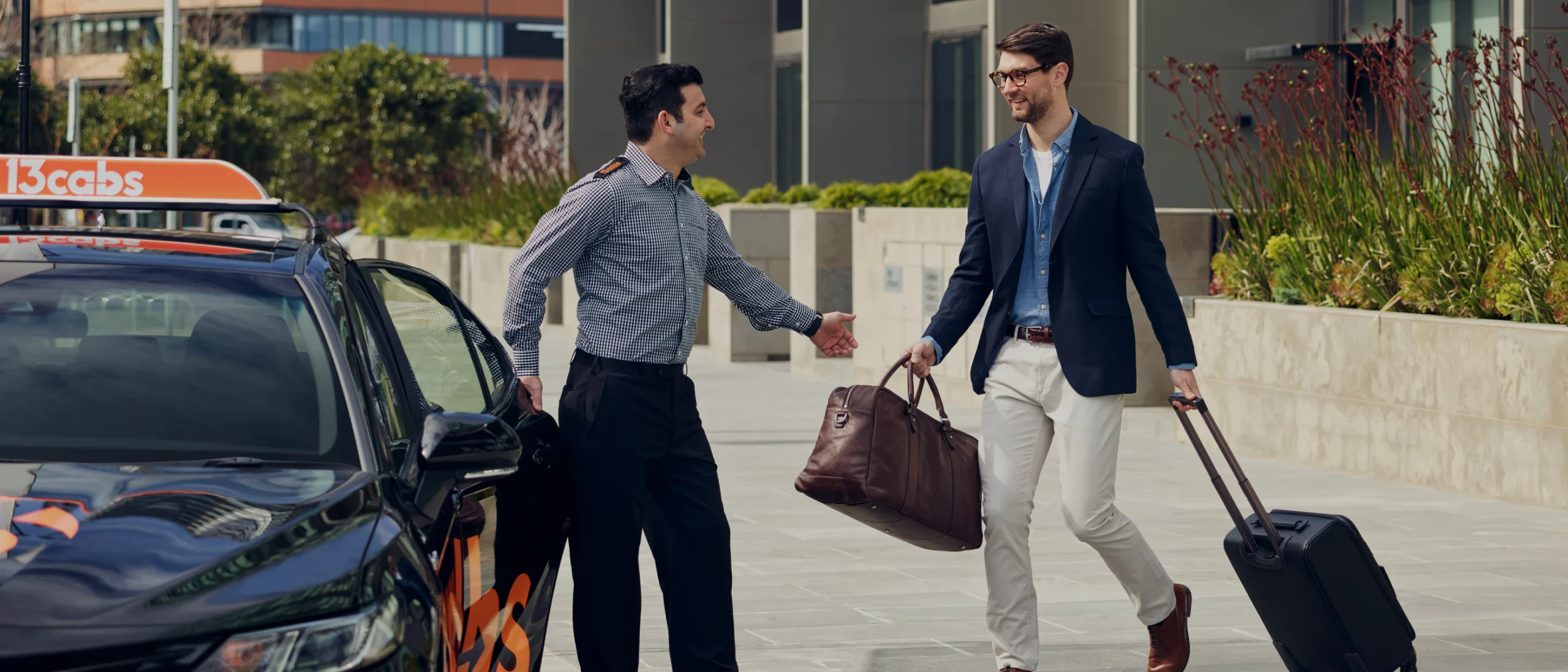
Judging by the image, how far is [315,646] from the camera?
331 cm

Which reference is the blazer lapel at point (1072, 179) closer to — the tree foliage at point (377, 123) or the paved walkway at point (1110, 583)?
the paved walkway at point (1110, 583)

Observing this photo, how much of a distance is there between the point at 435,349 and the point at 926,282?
23.7ft

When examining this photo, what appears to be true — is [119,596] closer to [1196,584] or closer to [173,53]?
[1196,584]

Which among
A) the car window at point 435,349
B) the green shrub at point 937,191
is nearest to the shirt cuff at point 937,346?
the car window at point 435,349

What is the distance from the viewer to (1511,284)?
9734 mm

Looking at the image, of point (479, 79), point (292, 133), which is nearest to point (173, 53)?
point (292, 133)

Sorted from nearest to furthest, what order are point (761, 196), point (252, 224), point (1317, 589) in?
1. point (1317, 589)
2. point (761, 196)
3. point (252, 224)

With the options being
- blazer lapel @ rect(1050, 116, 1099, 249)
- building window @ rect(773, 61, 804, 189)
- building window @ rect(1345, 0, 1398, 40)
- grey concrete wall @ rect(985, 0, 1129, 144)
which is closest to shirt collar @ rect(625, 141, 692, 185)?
blazer lapel @ rect(1050, 116, 1099, 249)

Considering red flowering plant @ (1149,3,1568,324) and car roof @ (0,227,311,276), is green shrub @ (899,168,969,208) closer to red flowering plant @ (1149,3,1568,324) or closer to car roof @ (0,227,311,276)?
red flowering plant @ (1149,3,1568,324)

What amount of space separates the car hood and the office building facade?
9.30 meters

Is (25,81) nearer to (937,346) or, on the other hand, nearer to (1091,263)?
(937,346)

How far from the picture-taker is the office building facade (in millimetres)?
17875

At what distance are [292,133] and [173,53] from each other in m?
27.5

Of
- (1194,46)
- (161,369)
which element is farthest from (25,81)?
(161,369)
